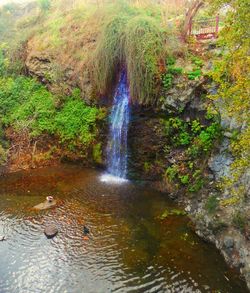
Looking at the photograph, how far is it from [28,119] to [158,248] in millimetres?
6928

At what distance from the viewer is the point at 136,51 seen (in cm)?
888

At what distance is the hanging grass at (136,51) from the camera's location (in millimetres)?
8836

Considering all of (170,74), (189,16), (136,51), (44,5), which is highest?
(44,5)

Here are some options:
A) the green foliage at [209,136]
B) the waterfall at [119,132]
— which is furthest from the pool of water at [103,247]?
the green foliage at [209,136]

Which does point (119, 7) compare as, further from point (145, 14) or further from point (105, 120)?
point (105, 120)

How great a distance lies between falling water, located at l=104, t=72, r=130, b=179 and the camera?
379 inches

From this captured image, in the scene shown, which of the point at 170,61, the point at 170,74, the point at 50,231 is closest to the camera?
the point at 50,231

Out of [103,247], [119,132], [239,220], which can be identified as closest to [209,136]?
[239,220]

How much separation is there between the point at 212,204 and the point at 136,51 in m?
4.62

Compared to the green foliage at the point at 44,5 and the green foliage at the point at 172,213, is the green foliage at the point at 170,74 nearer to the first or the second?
the green foliage at the point at 172,213

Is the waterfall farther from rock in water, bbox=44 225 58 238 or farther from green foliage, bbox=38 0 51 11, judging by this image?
green foliage, bbox=38 0 51 11

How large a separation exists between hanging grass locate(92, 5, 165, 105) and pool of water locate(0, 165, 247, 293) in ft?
9.43

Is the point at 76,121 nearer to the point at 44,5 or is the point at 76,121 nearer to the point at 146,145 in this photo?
the point at 146,145

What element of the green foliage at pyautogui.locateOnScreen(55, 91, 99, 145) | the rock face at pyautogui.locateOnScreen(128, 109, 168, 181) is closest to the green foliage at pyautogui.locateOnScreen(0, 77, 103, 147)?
the green foliage at pyautogui.locateOnScreen(55, 91, 99, 145)
